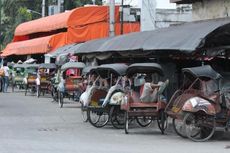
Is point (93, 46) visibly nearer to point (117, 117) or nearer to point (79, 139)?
point (117, 117)

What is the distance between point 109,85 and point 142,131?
114 inches

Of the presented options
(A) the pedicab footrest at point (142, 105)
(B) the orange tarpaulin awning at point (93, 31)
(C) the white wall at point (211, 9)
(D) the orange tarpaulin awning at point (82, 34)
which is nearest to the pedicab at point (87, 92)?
(A) the pedicab footrest at point (142, 105)

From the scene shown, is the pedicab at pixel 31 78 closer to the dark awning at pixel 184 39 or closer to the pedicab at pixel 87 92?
the dark awning at pixel 184 39

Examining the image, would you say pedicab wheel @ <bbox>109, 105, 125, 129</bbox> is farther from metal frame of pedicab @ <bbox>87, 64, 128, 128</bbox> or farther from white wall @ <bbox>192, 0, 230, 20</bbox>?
white wall @ <bbox>192, 0, 230, 20</bbox>

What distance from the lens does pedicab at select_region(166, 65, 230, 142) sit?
14595mm

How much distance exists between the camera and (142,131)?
55.7ft

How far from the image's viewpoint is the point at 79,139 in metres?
14.6

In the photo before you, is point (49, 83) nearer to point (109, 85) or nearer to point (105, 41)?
point (105, 41)

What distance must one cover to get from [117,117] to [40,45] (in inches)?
910

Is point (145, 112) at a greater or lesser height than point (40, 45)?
lesser

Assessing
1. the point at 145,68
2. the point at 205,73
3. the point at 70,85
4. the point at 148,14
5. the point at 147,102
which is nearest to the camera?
the point at 205,73

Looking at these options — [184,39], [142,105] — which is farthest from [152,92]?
[184,39]

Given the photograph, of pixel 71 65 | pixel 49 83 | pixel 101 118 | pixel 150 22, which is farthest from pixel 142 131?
pixel 49 83

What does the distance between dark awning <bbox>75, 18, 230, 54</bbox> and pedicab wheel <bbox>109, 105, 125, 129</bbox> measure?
6.92ft
